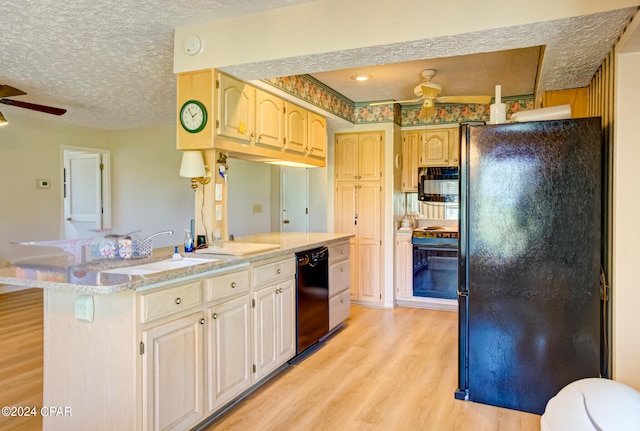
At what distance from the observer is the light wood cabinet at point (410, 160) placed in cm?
514

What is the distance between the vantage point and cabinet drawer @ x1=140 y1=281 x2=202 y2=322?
1830 millimetres

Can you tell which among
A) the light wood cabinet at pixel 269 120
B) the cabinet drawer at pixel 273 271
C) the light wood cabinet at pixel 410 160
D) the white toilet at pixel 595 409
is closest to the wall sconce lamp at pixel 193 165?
the light wood cabinet at pixel 269 120

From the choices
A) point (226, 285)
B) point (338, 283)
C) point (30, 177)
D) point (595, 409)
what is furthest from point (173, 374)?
point (30, 177)

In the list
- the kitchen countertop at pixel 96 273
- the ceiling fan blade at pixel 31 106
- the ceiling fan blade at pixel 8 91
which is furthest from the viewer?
the ceiling fan blade at pixel 31 106

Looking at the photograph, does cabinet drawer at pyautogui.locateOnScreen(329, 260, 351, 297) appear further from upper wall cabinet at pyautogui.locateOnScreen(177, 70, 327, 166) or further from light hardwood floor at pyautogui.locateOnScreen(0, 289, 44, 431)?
light hardwood floor at pyautogui.locateOnScreen(0, 289, 44, 431)

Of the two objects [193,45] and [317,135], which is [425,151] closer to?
[317,135]

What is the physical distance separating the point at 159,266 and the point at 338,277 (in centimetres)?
197

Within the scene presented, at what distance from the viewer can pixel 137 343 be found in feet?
5.90

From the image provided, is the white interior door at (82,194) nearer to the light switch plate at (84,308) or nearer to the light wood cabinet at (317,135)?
the light wood cabinet at (317,135)

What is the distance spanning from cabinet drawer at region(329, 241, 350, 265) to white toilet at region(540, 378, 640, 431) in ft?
7.47

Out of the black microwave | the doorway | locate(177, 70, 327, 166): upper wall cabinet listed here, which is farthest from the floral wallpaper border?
the doorway

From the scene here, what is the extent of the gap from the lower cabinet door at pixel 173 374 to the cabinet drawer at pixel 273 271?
570mm

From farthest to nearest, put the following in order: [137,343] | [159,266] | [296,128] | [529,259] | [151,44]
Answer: [296,128], [151,44], [529,259], [159,266], [137,343]

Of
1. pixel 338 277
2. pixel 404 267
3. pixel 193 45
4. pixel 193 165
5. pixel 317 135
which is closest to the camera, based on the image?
pixel 193 45
